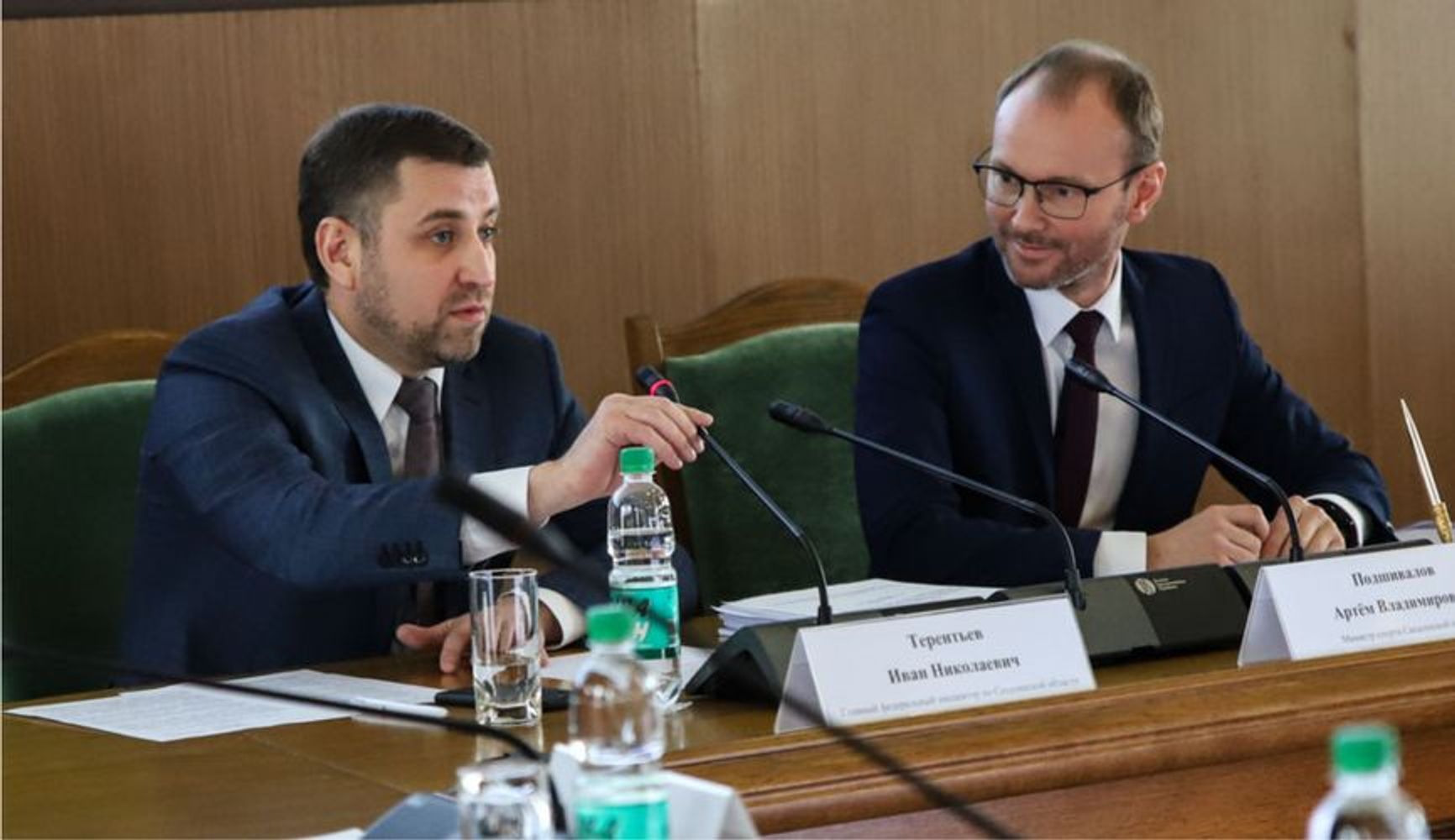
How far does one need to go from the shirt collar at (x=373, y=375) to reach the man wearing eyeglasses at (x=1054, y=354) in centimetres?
64

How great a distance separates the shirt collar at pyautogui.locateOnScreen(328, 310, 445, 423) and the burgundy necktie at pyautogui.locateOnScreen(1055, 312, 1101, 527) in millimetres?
846

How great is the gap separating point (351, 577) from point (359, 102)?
4.39 ft

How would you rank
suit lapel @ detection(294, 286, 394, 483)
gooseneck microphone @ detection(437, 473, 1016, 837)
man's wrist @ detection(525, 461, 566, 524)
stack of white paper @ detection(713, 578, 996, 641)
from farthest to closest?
suit lapel @ detection(294, 286, 394, 483) < man's wrist @ detection(525, 461, 566, 524) < stack of white paper @ detection(713, 578, 996, 641) < gooseneck microphone @ detection(437, 473, 1016, 837)

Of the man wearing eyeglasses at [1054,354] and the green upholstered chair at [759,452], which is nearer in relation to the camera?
the man wearing eyeglasses at [1054,354]

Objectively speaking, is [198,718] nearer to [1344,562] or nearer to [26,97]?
[1344,562]

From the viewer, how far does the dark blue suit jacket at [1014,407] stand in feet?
9.14

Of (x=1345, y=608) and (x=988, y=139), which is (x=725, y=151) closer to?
(x=988, y=139)

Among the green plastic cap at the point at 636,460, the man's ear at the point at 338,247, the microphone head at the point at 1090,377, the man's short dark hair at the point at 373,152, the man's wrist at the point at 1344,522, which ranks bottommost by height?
the man's wrist at the point at 1344,522

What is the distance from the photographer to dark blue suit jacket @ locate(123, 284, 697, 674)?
2.41m

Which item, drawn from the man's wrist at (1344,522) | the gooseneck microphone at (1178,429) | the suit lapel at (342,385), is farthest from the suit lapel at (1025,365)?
the suit lapel at (342,385)

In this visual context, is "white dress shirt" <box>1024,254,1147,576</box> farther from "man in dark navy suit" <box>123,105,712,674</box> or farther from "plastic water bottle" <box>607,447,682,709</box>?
"plastic water bottle" <box>607,447,682,709</box>

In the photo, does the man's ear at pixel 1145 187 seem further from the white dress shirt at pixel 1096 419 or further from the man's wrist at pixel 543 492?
the man's wrist at pixel 543 492

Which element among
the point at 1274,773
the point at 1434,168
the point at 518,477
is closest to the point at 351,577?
the point at 518,477

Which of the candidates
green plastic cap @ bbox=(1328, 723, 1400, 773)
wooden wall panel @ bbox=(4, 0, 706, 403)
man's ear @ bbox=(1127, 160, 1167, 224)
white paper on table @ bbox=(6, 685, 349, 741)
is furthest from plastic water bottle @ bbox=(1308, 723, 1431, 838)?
wooden wall panel @ bbox=(4, 0, 706, 403)
